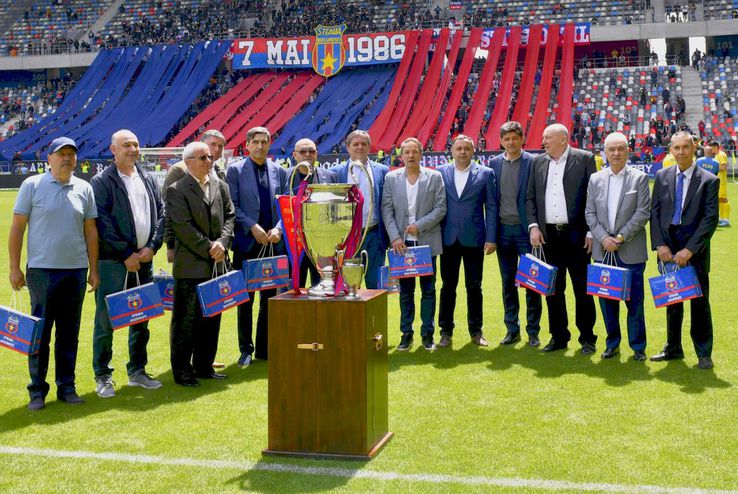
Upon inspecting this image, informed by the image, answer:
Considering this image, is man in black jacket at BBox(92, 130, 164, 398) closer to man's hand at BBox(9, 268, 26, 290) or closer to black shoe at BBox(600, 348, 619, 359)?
man's hand at BBox(9, 268, 26, 290)

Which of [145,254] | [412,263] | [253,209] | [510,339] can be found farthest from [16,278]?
[510,339]

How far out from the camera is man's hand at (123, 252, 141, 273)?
6094mm

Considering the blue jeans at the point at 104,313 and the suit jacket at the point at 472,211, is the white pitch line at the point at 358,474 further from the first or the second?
the suit jacket at the point at 472,211

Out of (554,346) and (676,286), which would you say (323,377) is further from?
(554,346)

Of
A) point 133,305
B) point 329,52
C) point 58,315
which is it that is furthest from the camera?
point 329,52

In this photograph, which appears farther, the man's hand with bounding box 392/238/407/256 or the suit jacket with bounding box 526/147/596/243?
the man's hand with bounding box 392/238/407/256

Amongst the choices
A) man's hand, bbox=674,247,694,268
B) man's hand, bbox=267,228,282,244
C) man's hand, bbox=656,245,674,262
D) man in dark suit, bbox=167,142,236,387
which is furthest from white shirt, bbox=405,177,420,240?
man's hand, bbox=674,247,694,268

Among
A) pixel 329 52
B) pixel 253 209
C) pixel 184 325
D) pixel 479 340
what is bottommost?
pixel 479 340

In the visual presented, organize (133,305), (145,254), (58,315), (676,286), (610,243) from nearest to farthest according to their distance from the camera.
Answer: (58,315)
(133,305)
(145,254)
(676,286)
(610,243)

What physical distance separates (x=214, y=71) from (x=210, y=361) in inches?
1503

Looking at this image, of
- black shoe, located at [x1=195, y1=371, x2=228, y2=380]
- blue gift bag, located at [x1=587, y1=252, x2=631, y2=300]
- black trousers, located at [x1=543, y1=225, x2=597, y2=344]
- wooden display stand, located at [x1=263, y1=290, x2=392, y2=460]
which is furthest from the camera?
black trousers, located at [x1=543, y1=225, x2=597, y2=344]

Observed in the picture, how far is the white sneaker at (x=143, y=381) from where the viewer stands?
20.6 ft

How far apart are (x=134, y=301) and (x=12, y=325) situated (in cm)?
82

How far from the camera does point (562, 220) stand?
7.16 m
